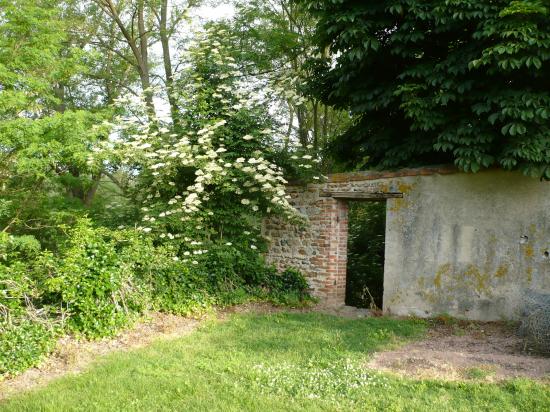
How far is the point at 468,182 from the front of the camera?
7.83m

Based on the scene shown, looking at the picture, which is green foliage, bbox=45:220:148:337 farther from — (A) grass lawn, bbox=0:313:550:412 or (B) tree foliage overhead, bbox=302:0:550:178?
(B) tree foliage overhead, bbox=302:0:550:178

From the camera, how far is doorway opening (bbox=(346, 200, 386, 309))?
1052 centimetres

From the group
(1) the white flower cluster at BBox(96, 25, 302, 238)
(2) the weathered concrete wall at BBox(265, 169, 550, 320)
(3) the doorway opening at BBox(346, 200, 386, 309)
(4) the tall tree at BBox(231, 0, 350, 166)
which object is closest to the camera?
(2) the weathered concrete wall at BBox(265, 169, 550, 320)

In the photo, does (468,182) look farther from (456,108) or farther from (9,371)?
(9,371)

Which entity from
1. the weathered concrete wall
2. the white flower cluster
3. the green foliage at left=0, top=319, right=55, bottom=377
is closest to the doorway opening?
the weathered concrete wall

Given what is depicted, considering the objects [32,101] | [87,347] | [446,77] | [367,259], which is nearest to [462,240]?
[446,77]

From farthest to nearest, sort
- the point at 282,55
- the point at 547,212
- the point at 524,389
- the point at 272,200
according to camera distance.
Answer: the point at 282,55, the point at 272,200, the point at 547,212, the point at 524,389

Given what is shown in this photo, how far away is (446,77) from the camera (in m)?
7.38

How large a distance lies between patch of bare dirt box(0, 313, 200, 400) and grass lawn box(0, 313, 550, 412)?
241 mm

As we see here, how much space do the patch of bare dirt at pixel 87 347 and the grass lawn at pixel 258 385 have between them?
0.79ft

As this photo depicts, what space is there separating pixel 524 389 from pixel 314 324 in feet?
11.3

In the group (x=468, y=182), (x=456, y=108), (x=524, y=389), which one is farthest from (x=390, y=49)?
(x=524, y=389)

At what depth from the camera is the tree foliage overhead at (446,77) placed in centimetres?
642

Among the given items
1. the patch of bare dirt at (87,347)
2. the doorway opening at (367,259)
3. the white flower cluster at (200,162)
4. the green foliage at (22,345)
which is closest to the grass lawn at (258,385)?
the patch of bare dirt at (87,347)
